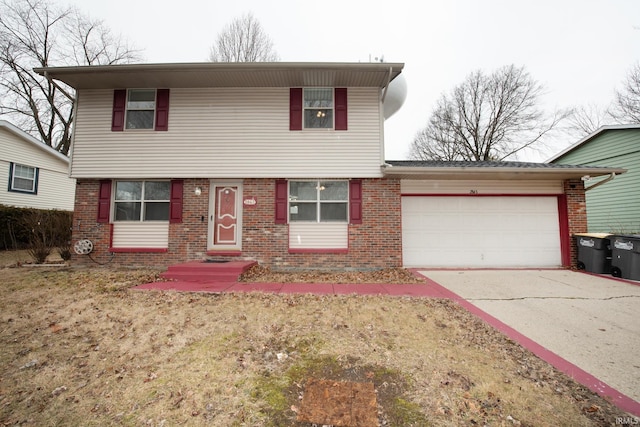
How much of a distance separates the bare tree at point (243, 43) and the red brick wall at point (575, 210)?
15.1 meters

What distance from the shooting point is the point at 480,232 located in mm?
7766

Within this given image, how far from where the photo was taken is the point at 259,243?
7410mm

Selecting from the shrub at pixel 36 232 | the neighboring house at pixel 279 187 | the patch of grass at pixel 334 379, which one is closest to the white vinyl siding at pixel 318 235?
the neighboring house at pixel 279 187

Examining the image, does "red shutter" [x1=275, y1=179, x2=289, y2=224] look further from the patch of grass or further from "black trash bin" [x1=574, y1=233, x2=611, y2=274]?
"black trash bin" [x1=574, y1=233, x2=611, y2=274]

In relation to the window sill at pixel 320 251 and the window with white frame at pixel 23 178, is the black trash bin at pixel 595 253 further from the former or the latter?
the window with white frame at pixel 23 178

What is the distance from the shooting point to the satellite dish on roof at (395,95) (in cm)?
934

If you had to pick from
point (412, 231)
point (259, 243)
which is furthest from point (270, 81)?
point (412, 231)

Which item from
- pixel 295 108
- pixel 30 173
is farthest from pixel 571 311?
pixel 30 173

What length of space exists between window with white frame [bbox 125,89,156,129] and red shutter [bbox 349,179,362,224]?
6.35 meters

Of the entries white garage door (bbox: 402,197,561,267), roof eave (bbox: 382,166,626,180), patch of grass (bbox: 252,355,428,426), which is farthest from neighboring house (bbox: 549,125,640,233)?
patch of grass (bbox: 252,355,428,426)

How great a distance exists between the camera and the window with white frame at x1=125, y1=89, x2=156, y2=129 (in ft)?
25.8

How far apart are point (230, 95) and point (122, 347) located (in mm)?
6902

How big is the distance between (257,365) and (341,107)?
6.93 m

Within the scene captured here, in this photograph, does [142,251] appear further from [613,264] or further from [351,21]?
[351,21]
